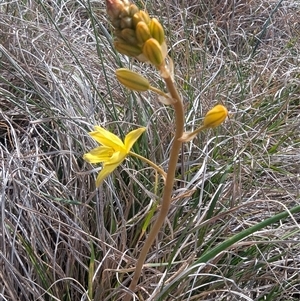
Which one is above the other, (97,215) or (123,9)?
(123,9)

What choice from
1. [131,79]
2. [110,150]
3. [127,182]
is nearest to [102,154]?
[110,150]

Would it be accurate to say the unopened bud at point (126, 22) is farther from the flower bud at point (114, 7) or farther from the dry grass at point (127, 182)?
the dry grass at point (127, 182)

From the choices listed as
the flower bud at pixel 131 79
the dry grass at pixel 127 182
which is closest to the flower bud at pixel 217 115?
the flower bud at pixel 131 79

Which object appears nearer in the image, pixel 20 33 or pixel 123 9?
pixel 123 9

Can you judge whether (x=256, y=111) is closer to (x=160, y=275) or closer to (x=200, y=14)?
(x=160, y=275)

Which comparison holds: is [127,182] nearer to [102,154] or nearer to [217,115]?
[102,154]

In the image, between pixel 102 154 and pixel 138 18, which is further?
pixel 102 154

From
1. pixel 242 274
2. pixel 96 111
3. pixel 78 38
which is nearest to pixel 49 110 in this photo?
pixel 96 111

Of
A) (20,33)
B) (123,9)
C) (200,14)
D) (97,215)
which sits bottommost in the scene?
(200,14)

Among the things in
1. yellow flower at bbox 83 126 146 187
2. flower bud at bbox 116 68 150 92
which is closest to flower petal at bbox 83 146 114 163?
yellow flower at bbox 83 126 146 187
